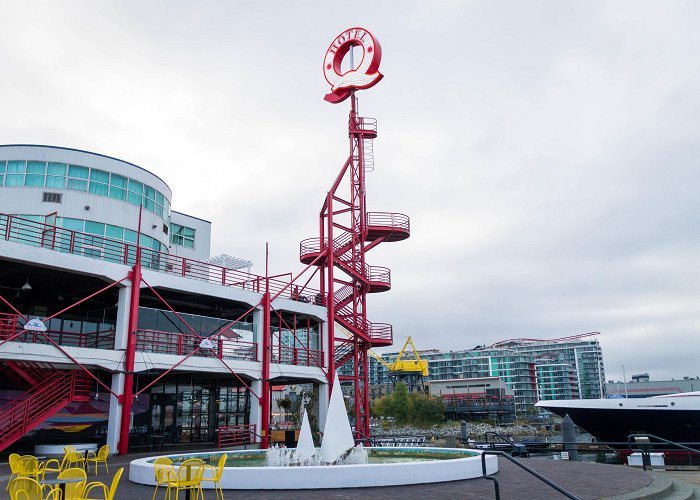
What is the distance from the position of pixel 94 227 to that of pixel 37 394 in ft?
38.2

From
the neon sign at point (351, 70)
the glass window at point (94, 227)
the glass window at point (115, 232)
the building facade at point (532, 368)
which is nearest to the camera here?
the glass window at point (94, 227)

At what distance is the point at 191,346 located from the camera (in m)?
27.9

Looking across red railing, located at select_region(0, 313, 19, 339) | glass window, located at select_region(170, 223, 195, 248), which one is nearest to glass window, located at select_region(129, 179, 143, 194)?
glass window, located at select_region(170, 223, 195, 248)

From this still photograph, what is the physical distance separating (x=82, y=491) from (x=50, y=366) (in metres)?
16.1

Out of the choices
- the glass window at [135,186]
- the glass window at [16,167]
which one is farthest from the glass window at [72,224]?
the glass window at [135,186]

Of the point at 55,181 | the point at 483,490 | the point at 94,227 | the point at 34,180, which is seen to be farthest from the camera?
the point at 94,227

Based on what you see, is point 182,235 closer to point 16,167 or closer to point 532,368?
point 16,167

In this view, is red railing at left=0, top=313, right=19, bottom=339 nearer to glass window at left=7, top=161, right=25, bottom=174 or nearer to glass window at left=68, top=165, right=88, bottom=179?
glass window at left=68, top=165, right=88, bottom=179

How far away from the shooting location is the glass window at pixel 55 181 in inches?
1169

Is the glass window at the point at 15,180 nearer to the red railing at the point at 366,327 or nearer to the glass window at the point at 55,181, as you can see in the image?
the glass window at the point at 55,181

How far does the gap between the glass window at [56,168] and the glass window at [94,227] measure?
2.79m

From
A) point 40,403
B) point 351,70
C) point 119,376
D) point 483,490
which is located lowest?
point 483,490

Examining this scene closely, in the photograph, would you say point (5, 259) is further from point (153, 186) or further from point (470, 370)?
point (470, 370)

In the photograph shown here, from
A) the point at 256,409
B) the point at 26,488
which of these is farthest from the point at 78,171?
the point at 26,488
